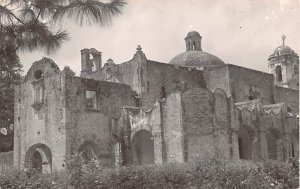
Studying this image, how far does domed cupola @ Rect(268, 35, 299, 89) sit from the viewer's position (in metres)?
44.3

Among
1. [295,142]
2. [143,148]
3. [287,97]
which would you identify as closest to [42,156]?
[143,148]

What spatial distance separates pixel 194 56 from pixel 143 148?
1228cm

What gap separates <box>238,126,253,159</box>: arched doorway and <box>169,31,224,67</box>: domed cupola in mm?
9361

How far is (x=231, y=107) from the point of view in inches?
934

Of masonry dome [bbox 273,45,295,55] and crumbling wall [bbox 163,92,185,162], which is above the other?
masonry dome [bbox 273,45,295,55]

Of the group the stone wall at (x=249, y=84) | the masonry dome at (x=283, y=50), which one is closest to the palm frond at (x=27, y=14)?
the stone wall at (x=249, y=84)

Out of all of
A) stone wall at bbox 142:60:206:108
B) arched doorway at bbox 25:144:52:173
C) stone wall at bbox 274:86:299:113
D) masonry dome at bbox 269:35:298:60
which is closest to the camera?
arched doorway at bbox 25:144:52:173

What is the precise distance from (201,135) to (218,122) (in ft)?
3.61

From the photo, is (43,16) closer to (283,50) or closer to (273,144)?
(273,144)

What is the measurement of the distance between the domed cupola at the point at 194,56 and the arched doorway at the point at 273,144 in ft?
28.5

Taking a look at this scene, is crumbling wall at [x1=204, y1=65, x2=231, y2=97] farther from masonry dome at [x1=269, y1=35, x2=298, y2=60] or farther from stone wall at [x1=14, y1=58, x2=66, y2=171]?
masonry dome at [x1=269, y1=35, x2=298, y2=60]

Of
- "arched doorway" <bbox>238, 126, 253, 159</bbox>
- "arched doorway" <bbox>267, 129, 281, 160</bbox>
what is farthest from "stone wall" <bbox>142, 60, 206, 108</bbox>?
"arched doorway" <bbox>267, 129, 281, 160</bbox>

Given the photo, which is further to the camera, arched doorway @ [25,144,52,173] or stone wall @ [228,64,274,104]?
stone wall @ [228,64,274,104]

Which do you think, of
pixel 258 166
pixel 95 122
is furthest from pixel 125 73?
pixel 258 166
